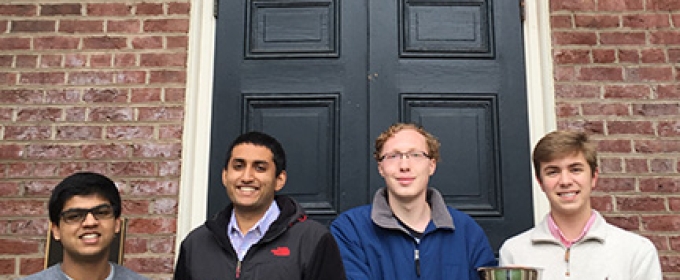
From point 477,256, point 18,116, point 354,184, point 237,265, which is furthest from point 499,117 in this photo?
point 18,116

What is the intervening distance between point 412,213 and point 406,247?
0.51 ft

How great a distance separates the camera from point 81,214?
252cm

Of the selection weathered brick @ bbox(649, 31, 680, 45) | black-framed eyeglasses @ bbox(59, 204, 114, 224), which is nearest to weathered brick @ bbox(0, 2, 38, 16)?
black-framed eyeglasses @ bbox(59, 204, 114, 224)

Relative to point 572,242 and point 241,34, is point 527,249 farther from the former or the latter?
point 241,34

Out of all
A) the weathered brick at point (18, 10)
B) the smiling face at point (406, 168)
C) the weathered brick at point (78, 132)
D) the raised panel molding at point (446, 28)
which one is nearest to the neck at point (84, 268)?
the smiling face at point (406, 168)

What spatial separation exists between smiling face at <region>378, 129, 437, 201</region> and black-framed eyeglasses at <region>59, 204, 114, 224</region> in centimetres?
115

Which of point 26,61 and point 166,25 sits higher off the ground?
point 166,25

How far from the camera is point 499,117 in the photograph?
3789 millimetres

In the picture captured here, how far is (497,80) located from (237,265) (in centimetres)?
197

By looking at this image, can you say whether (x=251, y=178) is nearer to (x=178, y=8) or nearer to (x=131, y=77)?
(x=131, y=77)

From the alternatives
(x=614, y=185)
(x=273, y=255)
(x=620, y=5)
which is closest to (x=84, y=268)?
(x=273, y=255)

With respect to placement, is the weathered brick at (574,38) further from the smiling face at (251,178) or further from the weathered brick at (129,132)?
the weathered brick at (129,132)

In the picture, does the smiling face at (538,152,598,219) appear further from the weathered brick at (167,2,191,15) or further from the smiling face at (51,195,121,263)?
the weathered brick at (167,2,191,15)

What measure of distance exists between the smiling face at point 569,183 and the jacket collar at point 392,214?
0.44 meters
